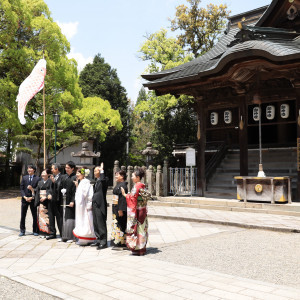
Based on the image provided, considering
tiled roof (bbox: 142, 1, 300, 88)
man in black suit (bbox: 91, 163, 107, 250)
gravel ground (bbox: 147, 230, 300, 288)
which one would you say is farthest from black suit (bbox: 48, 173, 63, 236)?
tiled roof (bbox: 142, 1, 300, 88)

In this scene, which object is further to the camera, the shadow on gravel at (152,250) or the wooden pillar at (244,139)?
the wooden pillar at (244,139)

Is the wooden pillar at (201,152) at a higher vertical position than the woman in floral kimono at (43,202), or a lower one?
higher

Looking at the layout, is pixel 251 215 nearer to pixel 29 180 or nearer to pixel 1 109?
pixel 29 180

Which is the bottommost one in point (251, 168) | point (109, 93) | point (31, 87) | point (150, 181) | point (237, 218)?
point (237, 218)

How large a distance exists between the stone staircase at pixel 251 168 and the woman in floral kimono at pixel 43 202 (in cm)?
805

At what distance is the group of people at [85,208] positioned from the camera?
648 cm

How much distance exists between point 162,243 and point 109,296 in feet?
11.2

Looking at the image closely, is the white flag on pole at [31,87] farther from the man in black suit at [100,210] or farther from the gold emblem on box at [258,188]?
the gold emblem on box at [258,188]

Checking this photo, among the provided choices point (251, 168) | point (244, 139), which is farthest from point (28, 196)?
point (251, 168)

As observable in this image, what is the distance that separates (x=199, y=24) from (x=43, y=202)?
24.3 m

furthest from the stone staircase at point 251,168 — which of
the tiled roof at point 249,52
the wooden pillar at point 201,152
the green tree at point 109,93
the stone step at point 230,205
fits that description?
the green tree at point 109,93

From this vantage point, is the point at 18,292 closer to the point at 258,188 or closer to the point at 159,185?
the point at 258,188

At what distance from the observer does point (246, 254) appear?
21.1 feet

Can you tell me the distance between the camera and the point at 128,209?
258 inches
